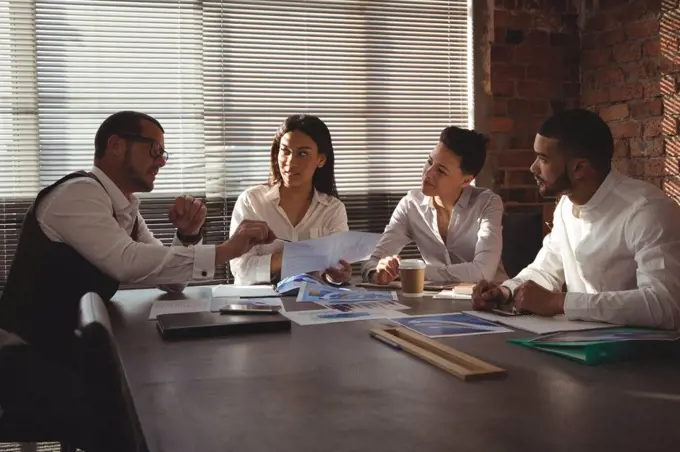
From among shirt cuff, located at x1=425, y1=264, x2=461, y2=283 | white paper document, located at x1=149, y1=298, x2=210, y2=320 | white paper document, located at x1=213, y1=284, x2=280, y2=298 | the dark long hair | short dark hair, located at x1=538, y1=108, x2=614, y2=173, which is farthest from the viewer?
the dark long hair

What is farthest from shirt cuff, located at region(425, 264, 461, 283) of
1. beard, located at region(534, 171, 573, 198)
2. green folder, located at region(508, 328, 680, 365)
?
green folder, located at region(508, 328, 680, 365)

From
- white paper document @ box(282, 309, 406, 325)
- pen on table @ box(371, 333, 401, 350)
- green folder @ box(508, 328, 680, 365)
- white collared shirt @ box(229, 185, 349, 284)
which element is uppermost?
white collared shirt @ box(229, 185, 349, 284)

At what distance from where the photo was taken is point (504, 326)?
161 cm

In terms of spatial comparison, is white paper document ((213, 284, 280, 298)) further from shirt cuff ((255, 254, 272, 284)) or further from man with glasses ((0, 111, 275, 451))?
shirt cuff ((255, 254, 272, 284))

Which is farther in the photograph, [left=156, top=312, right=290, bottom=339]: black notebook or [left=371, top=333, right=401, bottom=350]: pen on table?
[left=156, top=312, right=290, bottom=339]: black notebook

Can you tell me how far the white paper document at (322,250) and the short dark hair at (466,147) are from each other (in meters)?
0.90

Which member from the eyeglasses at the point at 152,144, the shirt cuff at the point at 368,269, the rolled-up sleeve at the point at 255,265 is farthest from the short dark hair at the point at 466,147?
the eyeglasses at the point at 152,144

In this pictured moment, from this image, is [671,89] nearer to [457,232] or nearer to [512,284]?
[457,232]

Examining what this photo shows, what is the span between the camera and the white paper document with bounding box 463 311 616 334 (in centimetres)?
153

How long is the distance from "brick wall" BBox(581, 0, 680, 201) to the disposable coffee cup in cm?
174

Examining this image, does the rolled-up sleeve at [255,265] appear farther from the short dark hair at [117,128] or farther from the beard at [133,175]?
the short dark hair at [117,128]

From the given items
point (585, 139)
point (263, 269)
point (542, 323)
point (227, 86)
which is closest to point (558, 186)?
point (585, 139)

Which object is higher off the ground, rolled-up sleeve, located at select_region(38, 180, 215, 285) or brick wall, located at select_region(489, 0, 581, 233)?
brick wall, located at select_region(489, 0, 581, 233)

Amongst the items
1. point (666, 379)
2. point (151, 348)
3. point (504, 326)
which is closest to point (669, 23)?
point (504, 326)
